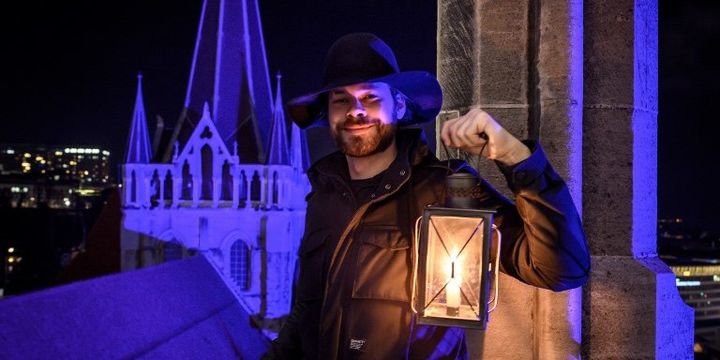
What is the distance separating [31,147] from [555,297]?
87.6 metres

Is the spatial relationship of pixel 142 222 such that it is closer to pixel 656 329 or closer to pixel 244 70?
pixel 244 70

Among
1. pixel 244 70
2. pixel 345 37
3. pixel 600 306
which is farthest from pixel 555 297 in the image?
pixel 244 70

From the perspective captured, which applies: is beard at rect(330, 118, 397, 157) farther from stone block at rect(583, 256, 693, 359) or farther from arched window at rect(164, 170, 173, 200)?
arched window at rect(164, 170, 173, 200)

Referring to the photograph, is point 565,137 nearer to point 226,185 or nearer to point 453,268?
point 453,268

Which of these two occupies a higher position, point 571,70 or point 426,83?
point 571,70

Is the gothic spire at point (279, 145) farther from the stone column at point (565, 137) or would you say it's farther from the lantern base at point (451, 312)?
the lantern base at point (451, 312)

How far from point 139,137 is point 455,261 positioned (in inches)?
1194

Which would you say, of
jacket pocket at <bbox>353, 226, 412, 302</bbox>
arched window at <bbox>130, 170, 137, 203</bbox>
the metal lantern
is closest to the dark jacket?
jacket pocket at <bbox>353, 226, 412, 302</bbox>

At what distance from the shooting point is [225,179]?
1245 inches

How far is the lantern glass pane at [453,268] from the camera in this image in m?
1.46

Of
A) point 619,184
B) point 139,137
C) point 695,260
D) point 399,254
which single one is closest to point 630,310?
point 619,184

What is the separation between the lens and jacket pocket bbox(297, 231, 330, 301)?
1818 millimetres

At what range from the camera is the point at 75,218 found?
5419 centimetres

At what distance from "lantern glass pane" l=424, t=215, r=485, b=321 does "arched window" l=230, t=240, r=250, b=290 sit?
29702mm
